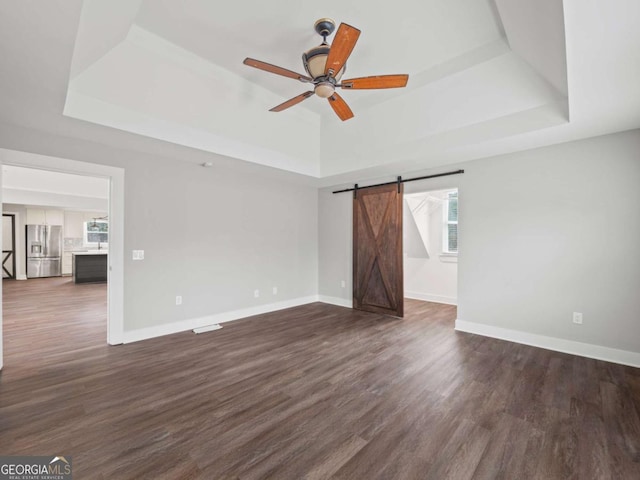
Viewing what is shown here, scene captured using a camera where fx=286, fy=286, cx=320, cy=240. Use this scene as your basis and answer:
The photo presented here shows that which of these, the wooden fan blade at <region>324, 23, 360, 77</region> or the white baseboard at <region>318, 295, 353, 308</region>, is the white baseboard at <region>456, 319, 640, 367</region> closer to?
the white baseboard at <region>318, 295, 353, 308</region>

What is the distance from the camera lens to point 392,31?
2709 mm

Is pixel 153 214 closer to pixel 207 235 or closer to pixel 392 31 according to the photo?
pixel 207 235

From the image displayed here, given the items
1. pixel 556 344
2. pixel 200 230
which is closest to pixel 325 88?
pixel 200 230

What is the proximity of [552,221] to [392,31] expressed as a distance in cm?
288

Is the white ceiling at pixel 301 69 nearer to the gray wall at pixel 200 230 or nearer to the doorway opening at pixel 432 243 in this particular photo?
the gray wall at pixel 200 230

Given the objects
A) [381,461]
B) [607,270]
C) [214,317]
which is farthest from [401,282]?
[381,461]

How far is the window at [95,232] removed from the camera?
10859mm

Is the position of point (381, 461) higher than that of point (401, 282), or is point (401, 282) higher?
point (401, 282)

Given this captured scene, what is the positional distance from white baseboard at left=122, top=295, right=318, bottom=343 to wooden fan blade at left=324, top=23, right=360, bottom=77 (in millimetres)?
3773

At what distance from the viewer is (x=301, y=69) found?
327 cm

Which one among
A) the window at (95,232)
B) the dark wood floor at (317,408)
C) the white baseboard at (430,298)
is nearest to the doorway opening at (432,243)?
the white baseboard at (430,298)

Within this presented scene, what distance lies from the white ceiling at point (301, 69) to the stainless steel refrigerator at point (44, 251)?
9291 millimetres

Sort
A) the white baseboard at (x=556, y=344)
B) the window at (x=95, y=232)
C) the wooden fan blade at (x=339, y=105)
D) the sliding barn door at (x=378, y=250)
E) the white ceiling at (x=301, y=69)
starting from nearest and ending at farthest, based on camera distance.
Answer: the white ceiling at (x=301, y=69) → the wooden fan blade at (x=339, y=105) → the white baseboard at (x=556, y=344) → the sliding barn door at (x=378, y=250) → the window at (x=95, y=232)

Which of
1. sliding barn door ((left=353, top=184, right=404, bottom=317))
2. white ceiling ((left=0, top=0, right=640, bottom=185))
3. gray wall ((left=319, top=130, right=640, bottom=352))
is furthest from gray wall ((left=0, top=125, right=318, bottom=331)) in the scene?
gray wall ((left=319, top=130, right=640, bottom=352))
